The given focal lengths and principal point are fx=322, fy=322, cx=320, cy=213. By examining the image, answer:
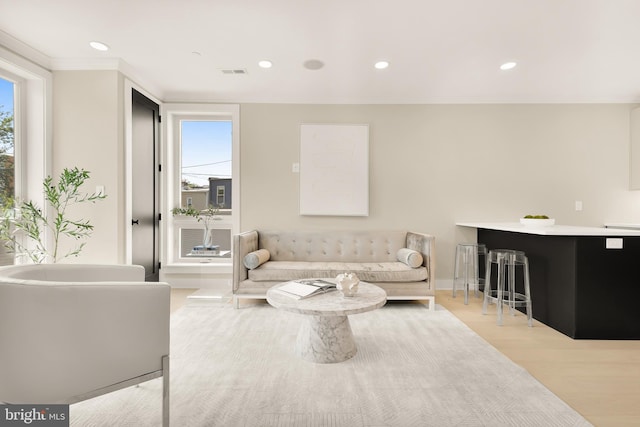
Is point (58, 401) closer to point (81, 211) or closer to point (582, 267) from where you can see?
point (81, 211)

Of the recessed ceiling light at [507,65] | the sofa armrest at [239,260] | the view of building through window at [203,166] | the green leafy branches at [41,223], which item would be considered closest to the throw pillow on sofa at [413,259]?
the sofa armrest at [239,260]

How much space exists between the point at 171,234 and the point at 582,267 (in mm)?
4607

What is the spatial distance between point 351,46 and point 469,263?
3038 mm

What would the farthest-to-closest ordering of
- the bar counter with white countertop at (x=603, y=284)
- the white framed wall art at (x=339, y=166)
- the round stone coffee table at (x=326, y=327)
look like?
the white framed wall art at (x=339, y=166)
the bar counter with white countertop at (x=603, y=284)
the round stone coffee table at (x=326, y=327)

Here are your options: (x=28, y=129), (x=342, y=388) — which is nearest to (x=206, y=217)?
(x=28, y=129)

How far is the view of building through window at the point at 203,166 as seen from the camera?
4516mm

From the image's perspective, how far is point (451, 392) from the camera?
185 cm

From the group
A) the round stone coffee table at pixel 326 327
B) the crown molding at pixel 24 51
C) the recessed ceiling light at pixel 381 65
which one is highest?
the recessed ceiling light at pixel 381 65

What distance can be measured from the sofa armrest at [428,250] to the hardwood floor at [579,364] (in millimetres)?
495

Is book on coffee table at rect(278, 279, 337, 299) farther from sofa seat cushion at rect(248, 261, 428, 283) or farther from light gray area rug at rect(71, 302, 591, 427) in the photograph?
sofa seat cushion at rect(248, 261, 428, 283)

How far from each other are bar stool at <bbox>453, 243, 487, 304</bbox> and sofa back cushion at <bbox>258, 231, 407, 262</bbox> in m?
0.73

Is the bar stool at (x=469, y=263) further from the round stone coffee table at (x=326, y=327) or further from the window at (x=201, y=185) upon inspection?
the window at (x=201, y=185)

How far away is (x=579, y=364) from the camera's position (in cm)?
224

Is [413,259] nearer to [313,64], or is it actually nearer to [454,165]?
[454,165]
